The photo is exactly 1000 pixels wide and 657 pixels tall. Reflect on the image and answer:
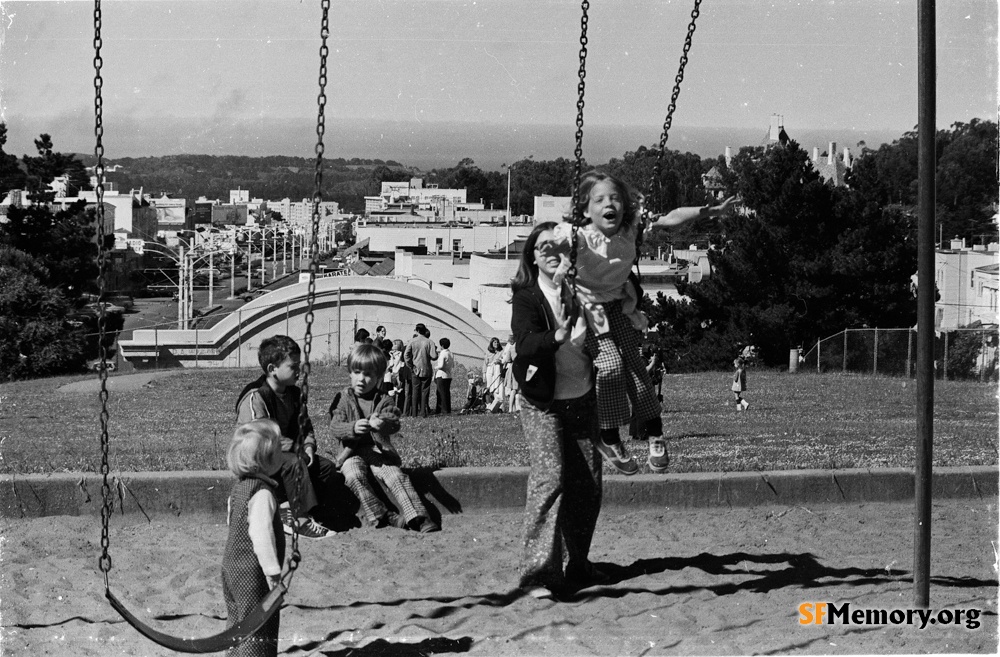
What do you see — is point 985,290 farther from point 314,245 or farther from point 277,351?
point 314,245

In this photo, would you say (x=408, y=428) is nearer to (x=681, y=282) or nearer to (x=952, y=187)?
(x=681, y=282)

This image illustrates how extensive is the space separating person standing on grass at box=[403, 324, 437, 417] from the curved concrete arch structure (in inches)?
683

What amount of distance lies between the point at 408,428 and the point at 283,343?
562 centimetres

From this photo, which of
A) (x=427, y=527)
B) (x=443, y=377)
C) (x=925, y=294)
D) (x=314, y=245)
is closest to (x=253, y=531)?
(x=314, y=245)

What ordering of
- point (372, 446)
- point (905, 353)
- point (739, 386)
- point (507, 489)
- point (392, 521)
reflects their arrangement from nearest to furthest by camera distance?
point (392, 521) < point (372, 446) < point (507, 489) < point (739, 386) < point (905, 353)

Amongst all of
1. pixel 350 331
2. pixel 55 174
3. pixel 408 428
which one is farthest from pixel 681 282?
pixel 408 428

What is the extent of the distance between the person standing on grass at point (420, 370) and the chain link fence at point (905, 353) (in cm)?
1227

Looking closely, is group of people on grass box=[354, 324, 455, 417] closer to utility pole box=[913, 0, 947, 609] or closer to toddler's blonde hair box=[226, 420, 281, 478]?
utility pole box=[913, 0, 947, 609]

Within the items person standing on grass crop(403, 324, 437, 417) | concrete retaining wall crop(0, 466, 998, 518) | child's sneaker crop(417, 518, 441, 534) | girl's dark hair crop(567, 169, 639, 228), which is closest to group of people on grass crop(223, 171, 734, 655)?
girl's dark hair crop(567, 169, 639, 228)

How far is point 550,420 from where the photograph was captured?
590 cm

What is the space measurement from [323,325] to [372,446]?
28.1m

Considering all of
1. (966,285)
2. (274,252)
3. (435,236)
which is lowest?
(966,285)

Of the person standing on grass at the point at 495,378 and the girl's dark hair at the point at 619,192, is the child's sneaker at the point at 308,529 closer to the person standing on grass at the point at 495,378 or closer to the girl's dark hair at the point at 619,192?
the girl's dark hair at the point at 619,192

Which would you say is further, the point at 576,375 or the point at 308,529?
the point at 576,375
